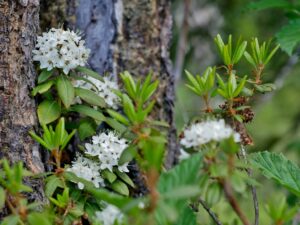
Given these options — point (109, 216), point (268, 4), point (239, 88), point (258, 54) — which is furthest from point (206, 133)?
point (268, 4)

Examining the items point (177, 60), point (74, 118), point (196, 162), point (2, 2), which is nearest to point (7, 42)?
point (2, 2)

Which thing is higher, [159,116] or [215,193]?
[215,193]

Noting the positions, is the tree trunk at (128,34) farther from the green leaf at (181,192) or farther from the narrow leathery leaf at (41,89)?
the green leaf at (181,192)

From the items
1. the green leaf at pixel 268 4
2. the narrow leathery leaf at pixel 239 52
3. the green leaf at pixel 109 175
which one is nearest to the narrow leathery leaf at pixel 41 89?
the green leaf at pixel 109 175

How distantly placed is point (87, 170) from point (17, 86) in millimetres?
395

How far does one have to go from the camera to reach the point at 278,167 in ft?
7.79

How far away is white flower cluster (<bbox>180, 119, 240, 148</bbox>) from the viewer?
1846 millimetres

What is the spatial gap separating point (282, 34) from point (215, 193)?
133cm

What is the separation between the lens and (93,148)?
8.07ft

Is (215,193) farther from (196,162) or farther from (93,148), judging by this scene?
(93,148)

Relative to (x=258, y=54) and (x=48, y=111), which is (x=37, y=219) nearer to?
(x=48, y=111)

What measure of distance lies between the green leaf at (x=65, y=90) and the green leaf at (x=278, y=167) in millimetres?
715

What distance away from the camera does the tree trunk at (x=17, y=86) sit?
238cm

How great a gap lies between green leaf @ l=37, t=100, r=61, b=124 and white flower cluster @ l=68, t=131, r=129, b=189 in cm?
19
